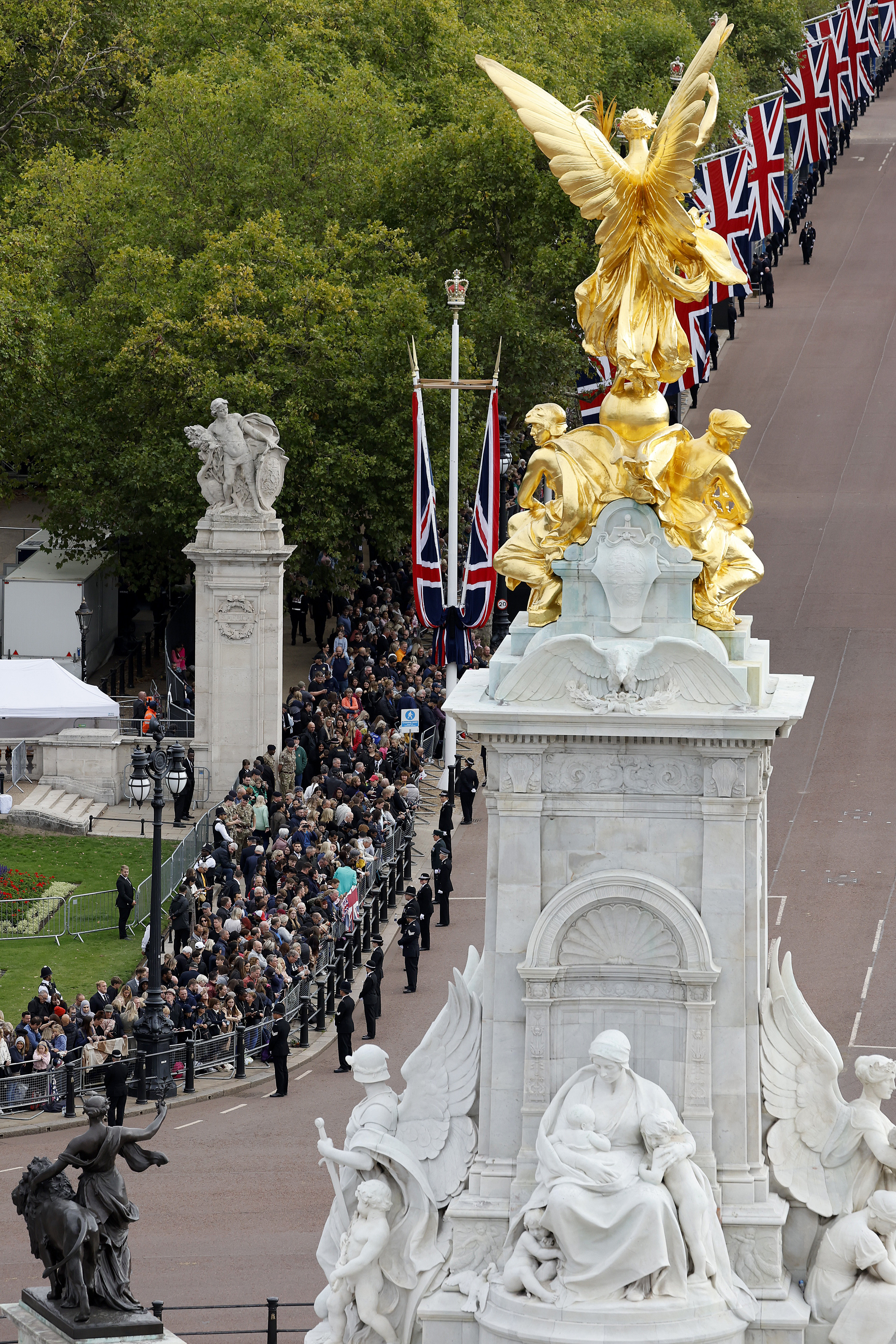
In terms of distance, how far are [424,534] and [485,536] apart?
1519 millimetres

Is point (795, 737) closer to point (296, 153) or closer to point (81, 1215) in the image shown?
point (296, 153)

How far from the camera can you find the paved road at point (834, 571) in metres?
48.0

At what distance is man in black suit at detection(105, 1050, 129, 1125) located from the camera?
40906mm

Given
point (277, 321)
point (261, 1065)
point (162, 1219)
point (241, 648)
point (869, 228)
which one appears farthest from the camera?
point (869, 228)

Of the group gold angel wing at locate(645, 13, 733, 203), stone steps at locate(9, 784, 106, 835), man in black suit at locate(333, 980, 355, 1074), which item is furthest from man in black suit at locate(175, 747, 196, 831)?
gold angel wing at locate(645, 13, 733, 203)

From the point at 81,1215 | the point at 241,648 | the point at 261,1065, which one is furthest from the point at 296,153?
the point at 81,1215

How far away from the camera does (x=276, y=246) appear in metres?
69.4

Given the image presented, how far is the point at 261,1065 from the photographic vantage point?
145 ft

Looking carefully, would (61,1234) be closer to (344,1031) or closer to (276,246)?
(344,1031)

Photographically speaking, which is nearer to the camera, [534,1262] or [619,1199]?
[619,1199]

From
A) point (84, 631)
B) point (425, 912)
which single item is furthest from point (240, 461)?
point (425, 912)

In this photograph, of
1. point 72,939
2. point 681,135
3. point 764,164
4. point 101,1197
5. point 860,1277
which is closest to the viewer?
point 860,1277

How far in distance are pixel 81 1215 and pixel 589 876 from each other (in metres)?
5.93

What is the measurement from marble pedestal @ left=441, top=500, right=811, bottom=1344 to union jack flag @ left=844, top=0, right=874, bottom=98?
90.2 m
